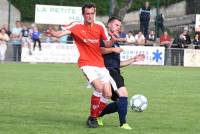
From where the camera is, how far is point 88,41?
10.2 meters

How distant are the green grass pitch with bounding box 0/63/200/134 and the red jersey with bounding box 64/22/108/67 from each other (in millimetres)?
1079

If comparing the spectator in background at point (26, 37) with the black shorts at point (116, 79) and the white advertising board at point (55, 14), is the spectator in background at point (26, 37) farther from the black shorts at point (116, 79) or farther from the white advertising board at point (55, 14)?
the black shorts at point (116, 79)

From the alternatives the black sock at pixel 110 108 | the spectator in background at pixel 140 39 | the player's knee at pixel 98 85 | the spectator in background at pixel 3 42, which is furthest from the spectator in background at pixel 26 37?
the player's knee at pixel 98 85

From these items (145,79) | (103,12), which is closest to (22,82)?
(145,79)

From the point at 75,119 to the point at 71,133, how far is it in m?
1.81

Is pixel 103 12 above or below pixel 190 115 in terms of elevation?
above

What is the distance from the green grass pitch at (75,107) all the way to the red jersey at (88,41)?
3.54 feet

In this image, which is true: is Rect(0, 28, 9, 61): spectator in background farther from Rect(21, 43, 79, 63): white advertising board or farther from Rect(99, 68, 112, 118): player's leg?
Rect(99, 68, 112, 118): player's leg

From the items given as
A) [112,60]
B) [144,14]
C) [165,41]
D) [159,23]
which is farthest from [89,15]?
[159,23]

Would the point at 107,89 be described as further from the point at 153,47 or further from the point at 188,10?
the point at 188,10

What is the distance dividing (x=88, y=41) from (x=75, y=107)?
323 centimetres

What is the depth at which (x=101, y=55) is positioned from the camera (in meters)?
10.5

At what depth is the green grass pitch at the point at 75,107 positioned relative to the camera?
33.1ft

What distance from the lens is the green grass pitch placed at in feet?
33.1
